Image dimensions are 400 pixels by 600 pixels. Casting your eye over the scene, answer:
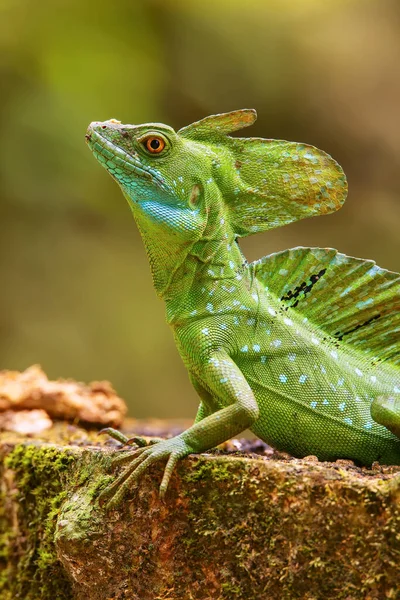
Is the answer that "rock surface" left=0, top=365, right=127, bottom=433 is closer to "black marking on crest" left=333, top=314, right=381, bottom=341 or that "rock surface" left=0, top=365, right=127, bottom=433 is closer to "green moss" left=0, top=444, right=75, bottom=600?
"green moss" left=0, top=444, right=75, bottom=600

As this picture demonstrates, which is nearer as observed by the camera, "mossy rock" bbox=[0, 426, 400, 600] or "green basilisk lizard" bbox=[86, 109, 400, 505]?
"mossy rock" bbox=[0, 426, 400, 600]

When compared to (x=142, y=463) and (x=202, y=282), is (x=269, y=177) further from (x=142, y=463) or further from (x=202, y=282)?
(x=142, y=463)

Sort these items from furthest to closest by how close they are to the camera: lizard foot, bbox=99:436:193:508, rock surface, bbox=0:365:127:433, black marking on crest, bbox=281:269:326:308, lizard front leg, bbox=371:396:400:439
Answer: rock surface, bbox=0:365:127:433 → black marking on crest, bbox=281:269:326:308 → lizard front leg, bbox=371:396:400:439 → lizard foot, bbox=99:436:193:508

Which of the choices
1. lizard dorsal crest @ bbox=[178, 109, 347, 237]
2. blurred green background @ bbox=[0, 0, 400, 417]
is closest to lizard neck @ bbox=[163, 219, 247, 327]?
lizard dorsal crest @ bbox=[178, 109, 347, 237]

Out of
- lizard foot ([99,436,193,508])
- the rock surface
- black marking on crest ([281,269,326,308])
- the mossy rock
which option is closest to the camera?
the mossy rock

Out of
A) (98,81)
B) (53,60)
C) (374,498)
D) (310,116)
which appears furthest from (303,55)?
(374,498)

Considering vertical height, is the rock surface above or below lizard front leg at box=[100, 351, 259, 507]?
above

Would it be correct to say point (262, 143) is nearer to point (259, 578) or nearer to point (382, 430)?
point (382, 430)

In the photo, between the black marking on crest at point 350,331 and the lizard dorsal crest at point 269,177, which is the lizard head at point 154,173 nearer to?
the lizard dorsal crest at point 269,177
